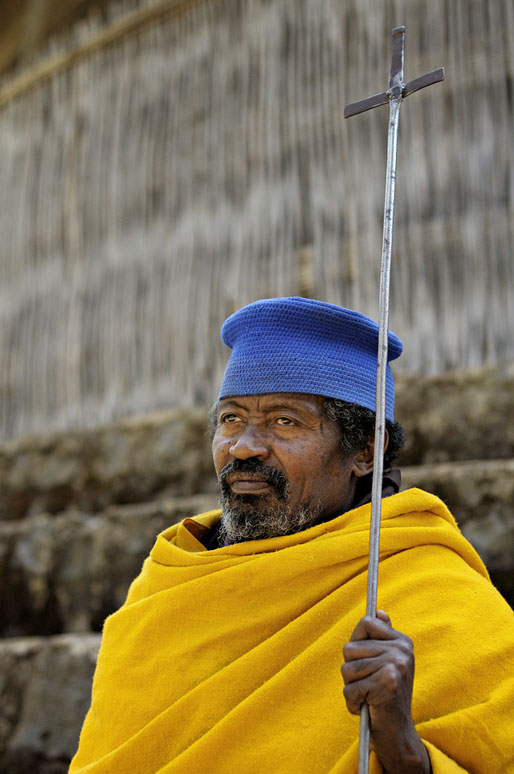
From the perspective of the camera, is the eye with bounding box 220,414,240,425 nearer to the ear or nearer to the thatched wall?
the ear

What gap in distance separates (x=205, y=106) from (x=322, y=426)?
303 cm

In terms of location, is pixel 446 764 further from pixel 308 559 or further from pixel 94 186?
pixel 94 186

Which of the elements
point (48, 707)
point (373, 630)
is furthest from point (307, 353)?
point (48, 707)

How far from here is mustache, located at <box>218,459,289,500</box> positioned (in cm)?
236

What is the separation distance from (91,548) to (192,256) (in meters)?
1.67

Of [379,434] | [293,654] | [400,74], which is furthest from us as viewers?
[293,654]

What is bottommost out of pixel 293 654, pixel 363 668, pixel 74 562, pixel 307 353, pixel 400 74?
pixel 74 562

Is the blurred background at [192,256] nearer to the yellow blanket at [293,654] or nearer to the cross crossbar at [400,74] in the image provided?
the yellow blanket at [293,654]

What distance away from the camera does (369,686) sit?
1.62 metres

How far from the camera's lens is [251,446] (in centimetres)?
238

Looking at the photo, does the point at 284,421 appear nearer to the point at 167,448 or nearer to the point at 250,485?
the point at 250,485

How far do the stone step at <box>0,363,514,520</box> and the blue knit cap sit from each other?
1382 millimetres

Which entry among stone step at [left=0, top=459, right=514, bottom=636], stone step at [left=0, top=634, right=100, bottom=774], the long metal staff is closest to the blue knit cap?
the long metal staff

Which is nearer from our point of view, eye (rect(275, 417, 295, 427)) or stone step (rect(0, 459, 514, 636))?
eye (rect(275, 417, 295, 427))
